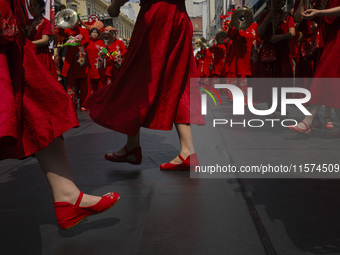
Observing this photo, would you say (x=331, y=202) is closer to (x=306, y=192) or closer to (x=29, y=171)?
(x=306, y=192)

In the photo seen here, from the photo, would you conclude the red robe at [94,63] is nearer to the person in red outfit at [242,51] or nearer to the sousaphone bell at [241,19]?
the person in red outfit at [242,51]

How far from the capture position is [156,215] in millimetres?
1959

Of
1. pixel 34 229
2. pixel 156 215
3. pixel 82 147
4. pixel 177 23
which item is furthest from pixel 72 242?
pixel 82 147

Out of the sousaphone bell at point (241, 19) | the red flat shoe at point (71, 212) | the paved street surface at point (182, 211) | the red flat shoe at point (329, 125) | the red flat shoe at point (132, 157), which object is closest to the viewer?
the paved street surface at point (182, 211)

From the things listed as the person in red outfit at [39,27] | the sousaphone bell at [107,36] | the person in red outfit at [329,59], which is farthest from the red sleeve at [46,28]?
the sousaphone bell at [107,36]

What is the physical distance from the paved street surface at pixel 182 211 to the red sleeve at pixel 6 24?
80 cm

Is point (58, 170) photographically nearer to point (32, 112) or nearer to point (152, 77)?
point (32, 112)

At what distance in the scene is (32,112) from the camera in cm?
162

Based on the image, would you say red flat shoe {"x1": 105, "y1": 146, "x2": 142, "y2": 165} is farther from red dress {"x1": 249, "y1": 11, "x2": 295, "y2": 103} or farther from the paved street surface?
red dress {"x1": 249, "y1": 11, "x2": 295, "y2": 103}

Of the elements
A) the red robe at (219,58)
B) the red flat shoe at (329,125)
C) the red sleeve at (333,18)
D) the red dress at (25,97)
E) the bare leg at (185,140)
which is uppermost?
the red sleeve at (333,18)

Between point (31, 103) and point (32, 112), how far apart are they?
36 mm

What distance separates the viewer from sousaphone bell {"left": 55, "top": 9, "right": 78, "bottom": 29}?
322 inches

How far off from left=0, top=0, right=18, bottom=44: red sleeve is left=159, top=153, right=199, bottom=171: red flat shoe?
1.54m

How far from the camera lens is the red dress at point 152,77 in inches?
108
